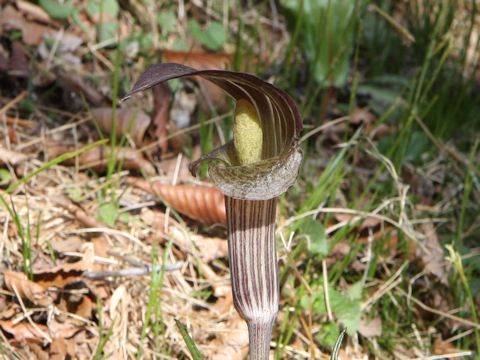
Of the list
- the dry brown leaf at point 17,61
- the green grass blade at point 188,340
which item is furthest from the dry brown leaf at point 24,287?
the dry brown leaf at point 17,61

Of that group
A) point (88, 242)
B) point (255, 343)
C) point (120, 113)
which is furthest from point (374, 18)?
point (255, 343)

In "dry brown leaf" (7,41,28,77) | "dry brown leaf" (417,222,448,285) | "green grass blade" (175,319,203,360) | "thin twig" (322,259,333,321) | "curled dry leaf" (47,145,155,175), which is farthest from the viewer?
"dry brown leaf" (7,41,28,77)

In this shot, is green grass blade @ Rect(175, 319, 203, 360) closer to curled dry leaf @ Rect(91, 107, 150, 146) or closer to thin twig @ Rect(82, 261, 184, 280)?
thin twig @ Rect(82, 261, 184, 280)

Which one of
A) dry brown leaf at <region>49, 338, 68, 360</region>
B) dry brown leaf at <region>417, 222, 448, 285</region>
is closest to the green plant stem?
dry brown leaf at <region>49, 338, 68, 360</region>

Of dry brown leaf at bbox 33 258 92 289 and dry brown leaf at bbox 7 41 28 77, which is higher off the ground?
dry brown leaf at bbox 7 41 28 77

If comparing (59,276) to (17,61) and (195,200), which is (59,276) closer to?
(195,200)

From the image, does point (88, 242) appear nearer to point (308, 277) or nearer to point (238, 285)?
point (308, 277)
